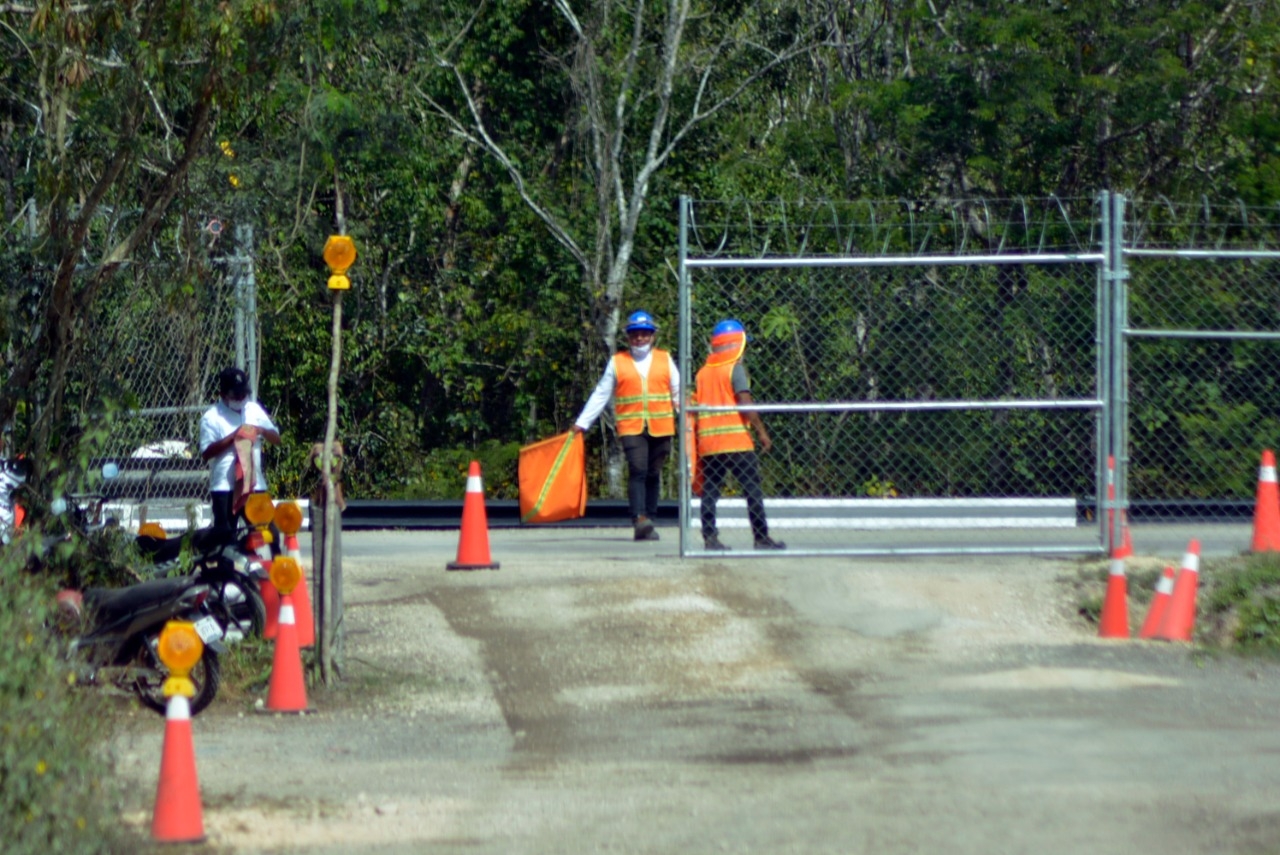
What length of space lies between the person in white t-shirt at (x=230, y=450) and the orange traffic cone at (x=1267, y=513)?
660 cm

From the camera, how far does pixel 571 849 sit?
18.8 feet

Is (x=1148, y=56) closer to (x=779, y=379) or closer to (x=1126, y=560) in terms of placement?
(x=779, y=379)

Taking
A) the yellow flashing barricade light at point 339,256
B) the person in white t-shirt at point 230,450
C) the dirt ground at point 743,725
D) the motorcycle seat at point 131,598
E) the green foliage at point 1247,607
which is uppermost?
the yellow flashing barricade light at point 339,256

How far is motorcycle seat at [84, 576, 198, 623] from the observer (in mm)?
7875

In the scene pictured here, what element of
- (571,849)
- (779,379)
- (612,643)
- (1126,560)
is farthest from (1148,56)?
(571,849)

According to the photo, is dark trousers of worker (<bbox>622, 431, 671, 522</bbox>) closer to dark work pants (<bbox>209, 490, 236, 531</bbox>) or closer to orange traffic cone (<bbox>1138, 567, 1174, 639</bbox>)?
dark work pants (<bbox>209, 490, 236, 531</bbox>)

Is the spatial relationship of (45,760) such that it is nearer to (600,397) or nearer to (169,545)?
(169,545)

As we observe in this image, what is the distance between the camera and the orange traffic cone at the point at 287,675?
7.84m

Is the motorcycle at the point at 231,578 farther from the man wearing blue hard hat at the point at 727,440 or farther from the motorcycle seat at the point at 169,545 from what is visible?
the man wearing blue hard hat at the point at 727,440

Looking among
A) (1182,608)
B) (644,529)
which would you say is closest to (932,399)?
(644,529)

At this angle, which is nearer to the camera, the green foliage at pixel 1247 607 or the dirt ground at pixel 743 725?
the dirt ground at pixel 743 725

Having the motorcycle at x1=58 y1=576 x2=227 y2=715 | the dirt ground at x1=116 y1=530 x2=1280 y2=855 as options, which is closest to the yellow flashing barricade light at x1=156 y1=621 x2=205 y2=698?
the dirt ground at x1=116 y1=530 x2=1280 y2=855

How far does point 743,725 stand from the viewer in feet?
25.0

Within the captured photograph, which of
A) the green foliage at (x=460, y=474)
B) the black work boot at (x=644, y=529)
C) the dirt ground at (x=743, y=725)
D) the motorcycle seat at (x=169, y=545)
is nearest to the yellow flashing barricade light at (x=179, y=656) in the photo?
the dirt ground at (x=743, y=725)
